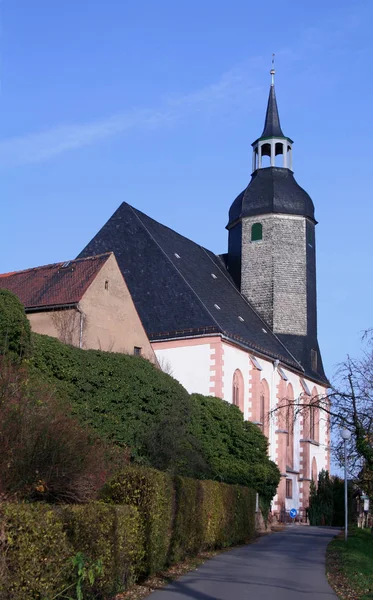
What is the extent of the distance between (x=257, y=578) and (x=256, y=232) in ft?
100

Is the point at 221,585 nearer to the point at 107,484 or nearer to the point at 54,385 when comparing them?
the point at 107,484

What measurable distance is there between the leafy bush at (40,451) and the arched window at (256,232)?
30235mm

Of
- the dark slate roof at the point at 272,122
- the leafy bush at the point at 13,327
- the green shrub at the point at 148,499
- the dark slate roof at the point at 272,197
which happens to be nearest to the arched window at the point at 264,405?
the dark slate roof at the point at 272,197

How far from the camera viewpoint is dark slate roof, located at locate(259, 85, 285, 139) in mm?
44469

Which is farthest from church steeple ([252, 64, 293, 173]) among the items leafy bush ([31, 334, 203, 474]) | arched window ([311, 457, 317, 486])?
leafy bush ([31, 334, 203, 474])

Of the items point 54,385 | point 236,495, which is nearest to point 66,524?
point 54,385

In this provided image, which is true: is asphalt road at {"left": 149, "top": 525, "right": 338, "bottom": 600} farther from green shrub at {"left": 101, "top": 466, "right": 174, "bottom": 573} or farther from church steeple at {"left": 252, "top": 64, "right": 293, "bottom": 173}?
A: church steeple at {"left": 252, "top": 64, "right": 293, "bottom": 173}

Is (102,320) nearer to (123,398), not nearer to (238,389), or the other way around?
(123,398)

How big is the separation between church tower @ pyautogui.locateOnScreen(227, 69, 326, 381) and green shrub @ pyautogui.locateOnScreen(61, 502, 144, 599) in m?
30.6

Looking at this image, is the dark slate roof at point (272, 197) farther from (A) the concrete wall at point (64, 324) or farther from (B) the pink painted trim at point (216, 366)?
(A) the concrete wall at point (64, 324)

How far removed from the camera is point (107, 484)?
481 inches

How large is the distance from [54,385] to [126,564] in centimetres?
756

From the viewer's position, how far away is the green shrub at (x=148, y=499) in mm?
11667

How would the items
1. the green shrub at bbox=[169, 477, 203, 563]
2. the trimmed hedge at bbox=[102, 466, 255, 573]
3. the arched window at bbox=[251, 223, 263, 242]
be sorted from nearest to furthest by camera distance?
the trimmed hedge at bbox=[102, 466, 255, 573] < the green shrub at bbox=[169, 477, 203, 563] < the arched window at bbox=[251, 223, 263, 242]
